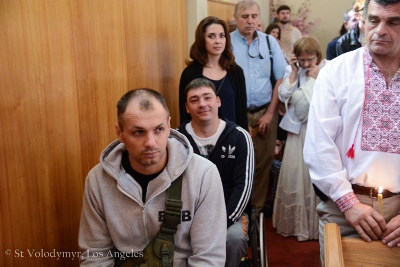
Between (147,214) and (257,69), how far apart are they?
2.03 m

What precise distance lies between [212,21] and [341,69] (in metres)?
1.43

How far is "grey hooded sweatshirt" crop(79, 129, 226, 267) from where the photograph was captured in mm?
1661

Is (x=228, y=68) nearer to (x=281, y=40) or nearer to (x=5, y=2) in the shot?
(x=5, y=2)

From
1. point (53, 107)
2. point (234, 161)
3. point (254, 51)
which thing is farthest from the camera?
point (254, 51)

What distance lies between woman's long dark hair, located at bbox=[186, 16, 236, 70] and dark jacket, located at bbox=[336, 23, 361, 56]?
1001 mm

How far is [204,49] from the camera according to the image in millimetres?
3020

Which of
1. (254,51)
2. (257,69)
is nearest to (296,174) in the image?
(257,69)

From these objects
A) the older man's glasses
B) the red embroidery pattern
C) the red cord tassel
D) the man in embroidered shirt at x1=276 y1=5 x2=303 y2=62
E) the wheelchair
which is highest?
the man in embroidered shirt at x1=276 y1=5 x2=303 y2=62

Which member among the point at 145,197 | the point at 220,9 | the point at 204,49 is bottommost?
the point at 145,197

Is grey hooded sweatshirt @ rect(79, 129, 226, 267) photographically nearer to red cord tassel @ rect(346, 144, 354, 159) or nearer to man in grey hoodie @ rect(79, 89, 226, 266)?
man in grey hoodie @ rect(79, 89, 226, 266)

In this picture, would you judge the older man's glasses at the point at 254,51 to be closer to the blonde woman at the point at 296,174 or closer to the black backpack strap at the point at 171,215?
the blonde woman at the point at 296,174

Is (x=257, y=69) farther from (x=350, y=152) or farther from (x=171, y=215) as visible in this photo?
(x=171, y=215)

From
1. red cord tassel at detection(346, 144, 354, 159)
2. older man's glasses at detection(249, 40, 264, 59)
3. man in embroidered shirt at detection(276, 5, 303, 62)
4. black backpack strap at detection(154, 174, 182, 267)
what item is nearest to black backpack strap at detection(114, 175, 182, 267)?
black backpack strap at detection(154, 174, 182, 267)

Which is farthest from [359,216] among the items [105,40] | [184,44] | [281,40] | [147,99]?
[281,40]
